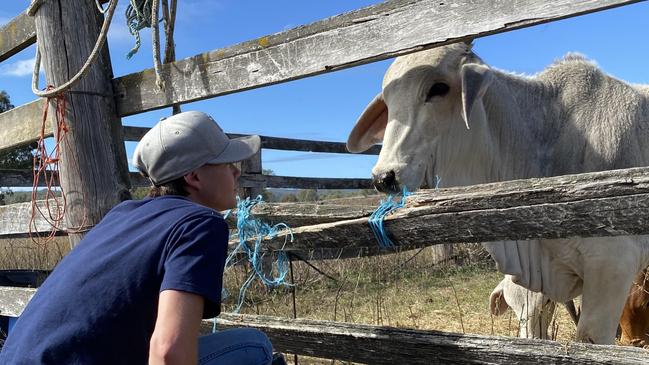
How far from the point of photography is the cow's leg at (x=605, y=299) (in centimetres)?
345

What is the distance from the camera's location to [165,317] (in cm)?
169

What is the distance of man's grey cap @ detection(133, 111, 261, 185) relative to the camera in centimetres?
210

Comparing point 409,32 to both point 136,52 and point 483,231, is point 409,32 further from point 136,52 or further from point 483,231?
point 136,52

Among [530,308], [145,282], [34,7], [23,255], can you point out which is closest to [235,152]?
[145,282]

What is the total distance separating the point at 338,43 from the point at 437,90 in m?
1.31

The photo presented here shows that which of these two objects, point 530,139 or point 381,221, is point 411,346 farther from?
point 530,139

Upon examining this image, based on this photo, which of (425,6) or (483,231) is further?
(425,6)

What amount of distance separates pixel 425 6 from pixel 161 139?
1.06 m

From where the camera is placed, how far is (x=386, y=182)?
3.49 metres

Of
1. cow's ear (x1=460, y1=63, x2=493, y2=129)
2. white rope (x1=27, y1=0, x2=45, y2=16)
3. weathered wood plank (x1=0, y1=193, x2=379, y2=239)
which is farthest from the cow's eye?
white rope (x1=27, y1=0, x2=45, y2=16)

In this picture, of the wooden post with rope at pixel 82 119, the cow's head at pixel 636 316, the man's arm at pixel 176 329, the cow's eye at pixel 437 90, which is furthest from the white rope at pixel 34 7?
the cow's head at pixel 636 316

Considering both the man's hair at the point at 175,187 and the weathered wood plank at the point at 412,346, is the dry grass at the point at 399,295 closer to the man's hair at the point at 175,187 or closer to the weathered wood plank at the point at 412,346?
the weathered wood plank at the point at 412,346

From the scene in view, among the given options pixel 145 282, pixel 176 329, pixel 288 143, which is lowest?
pixel 176 329

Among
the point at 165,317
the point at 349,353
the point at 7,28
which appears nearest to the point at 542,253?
the point at 349,353
